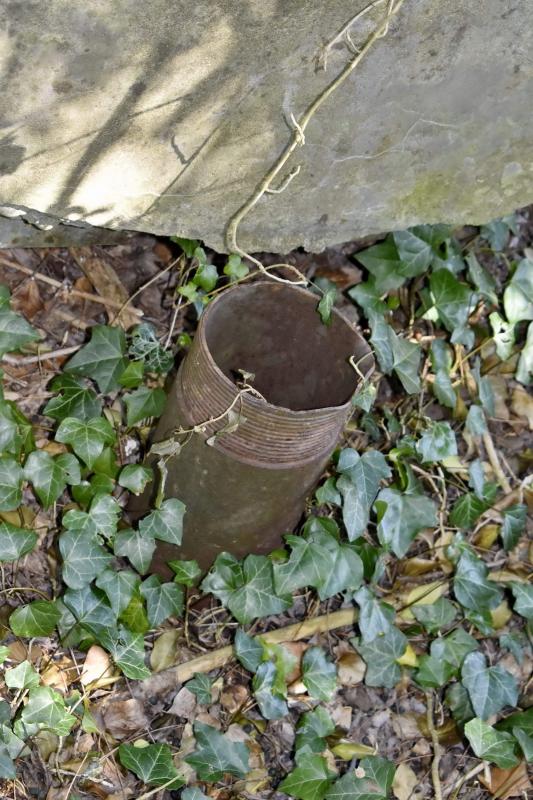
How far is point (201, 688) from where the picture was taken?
2.36 meters

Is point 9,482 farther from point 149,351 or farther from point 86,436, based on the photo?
point 149,351

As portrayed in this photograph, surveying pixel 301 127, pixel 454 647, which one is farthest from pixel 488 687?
pixel 301 127

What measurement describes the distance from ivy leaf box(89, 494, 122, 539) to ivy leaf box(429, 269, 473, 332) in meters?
1.35

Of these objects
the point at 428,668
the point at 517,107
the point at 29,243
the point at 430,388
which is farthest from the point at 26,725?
the point at 517,107

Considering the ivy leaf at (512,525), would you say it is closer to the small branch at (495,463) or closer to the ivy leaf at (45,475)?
the small branch at (495,463)

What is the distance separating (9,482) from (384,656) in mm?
1181

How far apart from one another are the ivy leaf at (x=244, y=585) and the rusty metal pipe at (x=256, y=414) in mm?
44

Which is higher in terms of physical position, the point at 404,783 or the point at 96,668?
the point at 96,668

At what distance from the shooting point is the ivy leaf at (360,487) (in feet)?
8.20

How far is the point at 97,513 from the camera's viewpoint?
7.54 ft

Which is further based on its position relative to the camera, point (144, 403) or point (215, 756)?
point (144, 403)

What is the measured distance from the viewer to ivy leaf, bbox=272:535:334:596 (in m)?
2.36

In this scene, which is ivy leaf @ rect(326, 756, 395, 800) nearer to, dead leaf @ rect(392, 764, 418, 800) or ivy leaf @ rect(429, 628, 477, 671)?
dead leaf @ rect(392, 764, 418, 800)

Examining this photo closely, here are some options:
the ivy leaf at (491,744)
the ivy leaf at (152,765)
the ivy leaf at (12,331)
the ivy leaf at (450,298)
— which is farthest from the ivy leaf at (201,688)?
the ivy leaf at (450,298)
